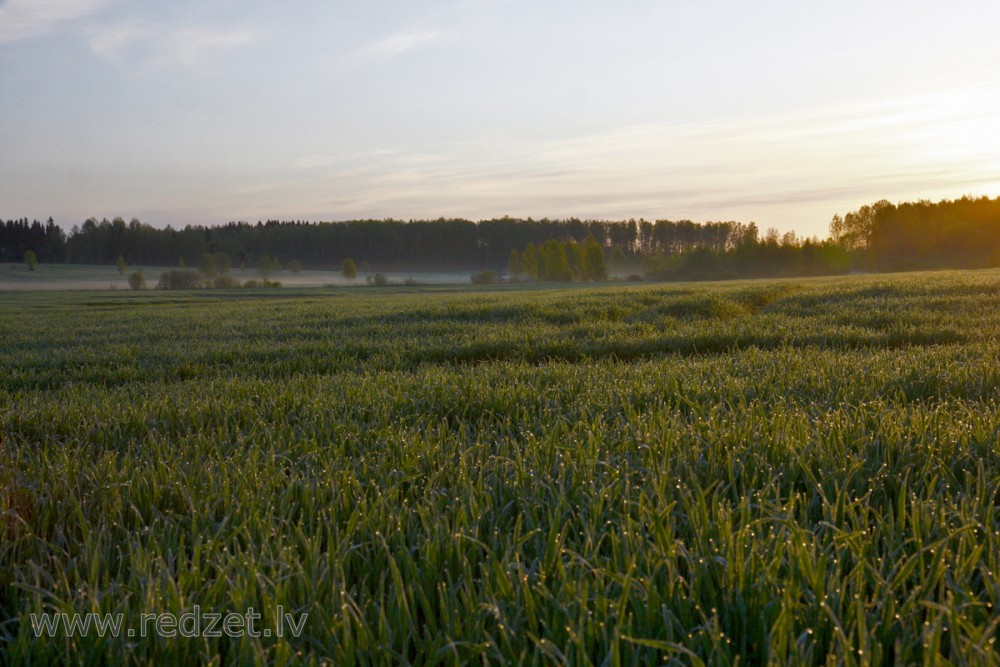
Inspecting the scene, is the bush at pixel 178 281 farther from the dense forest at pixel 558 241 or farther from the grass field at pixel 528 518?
the grass field at pixel 528 518

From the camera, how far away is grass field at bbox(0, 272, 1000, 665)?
1.40 m

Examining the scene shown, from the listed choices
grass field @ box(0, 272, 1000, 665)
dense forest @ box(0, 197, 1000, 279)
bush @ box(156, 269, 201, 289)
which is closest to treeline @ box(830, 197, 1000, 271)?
dense forest @ box(0, 197, 1000, 279)

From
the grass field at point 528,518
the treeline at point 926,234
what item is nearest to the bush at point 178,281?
the grass field at point 528,518

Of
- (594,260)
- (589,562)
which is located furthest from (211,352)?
(594,260)

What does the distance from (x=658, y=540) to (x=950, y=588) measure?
643 millimetres

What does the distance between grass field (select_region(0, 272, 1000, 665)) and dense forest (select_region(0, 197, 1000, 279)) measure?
99716 millimetres

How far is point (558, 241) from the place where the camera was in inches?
5423

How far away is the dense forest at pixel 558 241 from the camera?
9262 centimetres

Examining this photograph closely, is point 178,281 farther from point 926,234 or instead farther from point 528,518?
point 926,234

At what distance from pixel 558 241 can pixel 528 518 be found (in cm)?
13771

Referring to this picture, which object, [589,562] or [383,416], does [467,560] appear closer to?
[589,562]

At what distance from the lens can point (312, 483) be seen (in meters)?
2.41

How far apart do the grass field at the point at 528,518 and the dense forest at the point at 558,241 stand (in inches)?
3926

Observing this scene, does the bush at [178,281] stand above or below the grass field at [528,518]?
above
